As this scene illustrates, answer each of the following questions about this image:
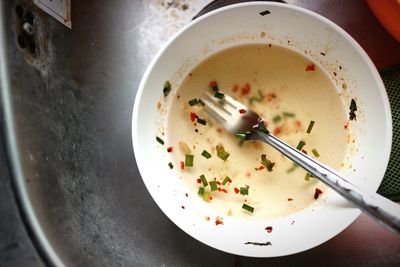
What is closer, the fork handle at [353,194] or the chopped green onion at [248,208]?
the fork handle at [353,194]

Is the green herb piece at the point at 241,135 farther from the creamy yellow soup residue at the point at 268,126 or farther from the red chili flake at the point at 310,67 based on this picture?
the red chili flake at the point at 310,67

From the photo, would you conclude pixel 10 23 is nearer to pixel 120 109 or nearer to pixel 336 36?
pixel 120 109

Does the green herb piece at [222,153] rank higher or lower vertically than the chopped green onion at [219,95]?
lower

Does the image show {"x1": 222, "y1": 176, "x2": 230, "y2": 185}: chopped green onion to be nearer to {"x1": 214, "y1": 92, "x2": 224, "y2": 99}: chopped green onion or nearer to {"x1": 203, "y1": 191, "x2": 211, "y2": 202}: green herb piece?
{"x1": 203, "y1": 191, "x2": 211, "y2": 202}: green herb piece

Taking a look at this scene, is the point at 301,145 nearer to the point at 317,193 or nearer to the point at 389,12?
the point at 317,193

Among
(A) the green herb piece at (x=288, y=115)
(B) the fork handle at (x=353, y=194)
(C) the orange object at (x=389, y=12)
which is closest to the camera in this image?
(B) the fork handle at (x=353, y=194)

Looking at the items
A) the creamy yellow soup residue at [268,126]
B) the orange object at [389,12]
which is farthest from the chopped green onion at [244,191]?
the orange object at [389,12]

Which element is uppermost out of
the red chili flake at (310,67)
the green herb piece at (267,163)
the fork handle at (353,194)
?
the red chili flake at (310,67)
